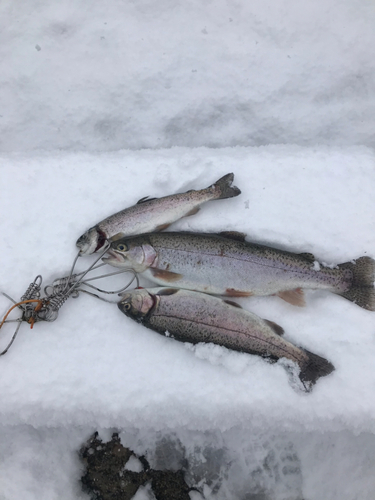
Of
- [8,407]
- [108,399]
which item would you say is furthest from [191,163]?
[8,407]

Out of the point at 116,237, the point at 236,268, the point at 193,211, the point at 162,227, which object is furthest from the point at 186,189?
the point at 236,268

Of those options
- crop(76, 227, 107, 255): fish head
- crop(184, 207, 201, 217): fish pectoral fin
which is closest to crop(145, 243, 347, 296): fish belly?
crop(184, 207, 201, 217): fish pectoral fin

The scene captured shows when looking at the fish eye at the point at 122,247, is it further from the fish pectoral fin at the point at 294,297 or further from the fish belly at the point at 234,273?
the fish pectoral fin at the point at 294,297

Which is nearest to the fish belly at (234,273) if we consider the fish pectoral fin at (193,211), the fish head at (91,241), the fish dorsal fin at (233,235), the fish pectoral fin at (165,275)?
the fish pectoral fin at (165,275)

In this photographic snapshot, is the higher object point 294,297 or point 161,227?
point 161,227

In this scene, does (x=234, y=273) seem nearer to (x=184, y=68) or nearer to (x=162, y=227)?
(x=162, y=227)

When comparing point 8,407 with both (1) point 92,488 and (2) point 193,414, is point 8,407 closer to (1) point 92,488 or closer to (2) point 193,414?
(1) point 92,488
